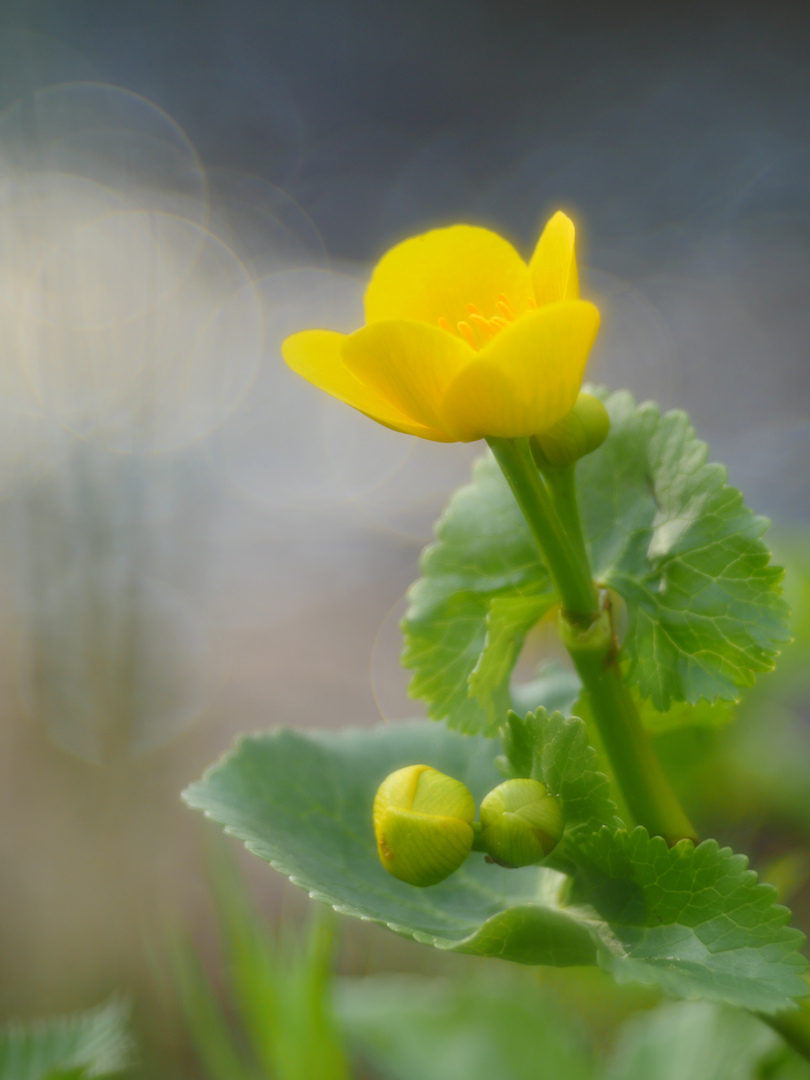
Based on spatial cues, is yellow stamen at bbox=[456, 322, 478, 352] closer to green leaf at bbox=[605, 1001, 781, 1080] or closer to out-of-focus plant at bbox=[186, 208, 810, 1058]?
out-of-focus plant at bbox=[186, 208, 810, 1058]

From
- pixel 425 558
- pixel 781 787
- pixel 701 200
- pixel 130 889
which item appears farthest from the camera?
pixel 701 200

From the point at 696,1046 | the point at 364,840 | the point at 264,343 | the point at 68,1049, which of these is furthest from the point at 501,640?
the point at 264,343

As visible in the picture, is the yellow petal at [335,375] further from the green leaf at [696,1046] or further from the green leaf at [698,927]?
the green leaf at [696,1046]

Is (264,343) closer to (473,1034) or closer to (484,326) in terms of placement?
(473,1034)

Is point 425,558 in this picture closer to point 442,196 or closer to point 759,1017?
point 759,1017

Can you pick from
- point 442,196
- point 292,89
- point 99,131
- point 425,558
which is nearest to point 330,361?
point 425,558

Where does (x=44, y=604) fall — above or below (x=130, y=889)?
above
